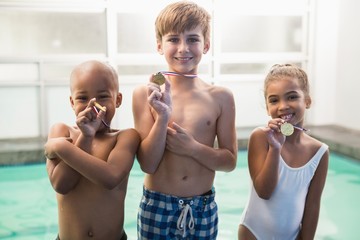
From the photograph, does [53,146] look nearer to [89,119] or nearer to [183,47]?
[89,119]

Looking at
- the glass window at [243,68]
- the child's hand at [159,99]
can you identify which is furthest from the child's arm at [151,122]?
the glass window at [243,68]

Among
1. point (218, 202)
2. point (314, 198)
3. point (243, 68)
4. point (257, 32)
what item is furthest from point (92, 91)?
point (257, 32)

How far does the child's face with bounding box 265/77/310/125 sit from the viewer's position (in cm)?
181

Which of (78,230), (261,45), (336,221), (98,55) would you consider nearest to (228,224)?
(336,221)

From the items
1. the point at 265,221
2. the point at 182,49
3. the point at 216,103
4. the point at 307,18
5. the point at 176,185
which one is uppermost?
the point at 307,18

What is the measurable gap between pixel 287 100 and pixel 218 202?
3156 millimetres

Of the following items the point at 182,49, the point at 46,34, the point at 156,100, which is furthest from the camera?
the point at 46,34

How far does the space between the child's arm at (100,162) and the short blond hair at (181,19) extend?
0.54 m

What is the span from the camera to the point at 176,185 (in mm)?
1882

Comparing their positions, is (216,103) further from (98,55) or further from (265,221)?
(98,55)

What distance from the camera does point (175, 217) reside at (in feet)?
6.09

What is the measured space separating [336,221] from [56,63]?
4622 millimetres

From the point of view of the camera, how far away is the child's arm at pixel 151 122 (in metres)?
1.69

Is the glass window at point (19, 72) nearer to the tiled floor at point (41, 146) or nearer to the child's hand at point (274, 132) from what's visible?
the tiled floor at point (41, 146)
